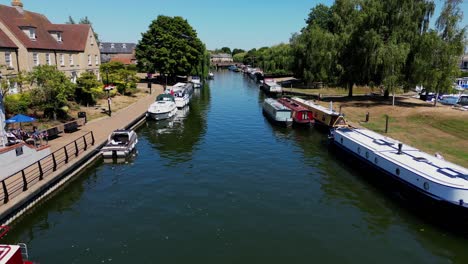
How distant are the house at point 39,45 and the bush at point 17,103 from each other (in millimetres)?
1469

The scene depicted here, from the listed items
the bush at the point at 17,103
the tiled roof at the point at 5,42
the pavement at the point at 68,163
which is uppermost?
the tiled roof at the point at 5,42

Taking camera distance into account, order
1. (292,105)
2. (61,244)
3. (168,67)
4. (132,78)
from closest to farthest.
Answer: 1. (61,244)
2. (292,105)
3. (132,78)
4. (168,67)

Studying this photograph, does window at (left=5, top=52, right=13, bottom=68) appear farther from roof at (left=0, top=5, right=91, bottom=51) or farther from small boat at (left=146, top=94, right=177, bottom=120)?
small boat at (left=146, top=94, right=177, bottom=120)

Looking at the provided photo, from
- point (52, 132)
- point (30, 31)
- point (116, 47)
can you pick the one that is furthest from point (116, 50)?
point (52, 132)

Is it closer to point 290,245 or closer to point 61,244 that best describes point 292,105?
point 290,245

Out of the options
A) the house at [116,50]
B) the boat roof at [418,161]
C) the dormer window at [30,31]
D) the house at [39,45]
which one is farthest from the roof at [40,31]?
the house at [116,50]

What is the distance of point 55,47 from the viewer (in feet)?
154

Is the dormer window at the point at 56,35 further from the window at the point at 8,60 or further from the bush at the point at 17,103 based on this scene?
the bush at the point at 17,103

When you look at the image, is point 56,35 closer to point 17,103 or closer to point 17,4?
point 17,4

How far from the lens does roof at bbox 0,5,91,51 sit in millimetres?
41344

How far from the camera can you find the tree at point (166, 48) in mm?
74375

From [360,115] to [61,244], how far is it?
115 ft

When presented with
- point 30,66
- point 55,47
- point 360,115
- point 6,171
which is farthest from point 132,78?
point 6,171

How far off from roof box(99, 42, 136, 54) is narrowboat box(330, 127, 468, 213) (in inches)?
4345
